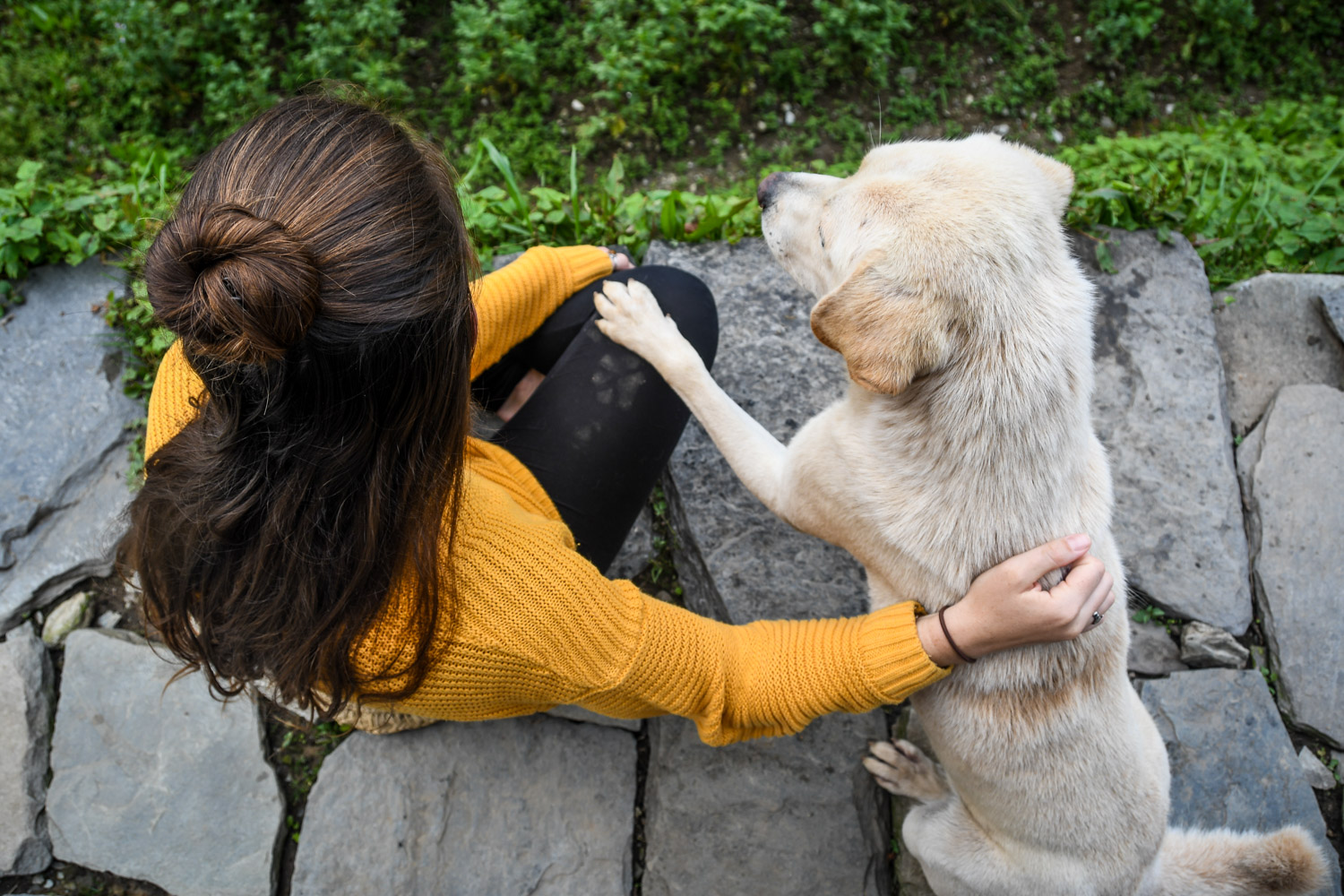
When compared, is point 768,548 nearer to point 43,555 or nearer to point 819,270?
point 819,270

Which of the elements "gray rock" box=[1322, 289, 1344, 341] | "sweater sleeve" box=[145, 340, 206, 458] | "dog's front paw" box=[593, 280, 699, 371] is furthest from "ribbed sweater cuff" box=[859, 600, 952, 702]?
"gray rock" box=[1322, 289, 1344, 341]

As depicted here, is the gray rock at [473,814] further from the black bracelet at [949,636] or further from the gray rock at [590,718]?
the black bracelet at [949,636]

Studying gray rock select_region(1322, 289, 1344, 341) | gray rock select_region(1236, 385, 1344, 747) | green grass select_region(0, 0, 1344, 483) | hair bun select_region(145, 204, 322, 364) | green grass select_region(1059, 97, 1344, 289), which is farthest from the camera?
green grass select_region(0, 0, 1344, 483)

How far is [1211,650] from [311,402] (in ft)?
9.73

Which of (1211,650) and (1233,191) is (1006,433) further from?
(1233,191)

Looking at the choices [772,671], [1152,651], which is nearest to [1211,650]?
[1152,651]

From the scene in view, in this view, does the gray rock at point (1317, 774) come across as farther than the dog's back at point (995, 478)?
Yes

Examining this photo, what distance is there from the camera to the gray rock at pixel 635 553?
2887 millimetres

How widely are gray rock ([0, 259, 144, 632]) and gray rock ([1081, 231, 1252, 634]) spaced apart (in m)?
3.62

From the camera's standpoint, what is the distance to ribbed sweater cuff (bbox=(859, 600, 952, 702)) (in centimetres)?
188

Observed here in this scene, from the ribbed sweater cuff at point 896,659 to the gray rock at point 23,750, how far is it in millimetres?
2664

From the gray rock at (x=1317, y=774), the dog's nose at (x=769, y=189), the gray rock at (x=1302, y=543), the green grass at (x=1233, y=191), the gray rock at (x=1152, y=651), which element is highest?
the dog's nose at (x=769, y=189)

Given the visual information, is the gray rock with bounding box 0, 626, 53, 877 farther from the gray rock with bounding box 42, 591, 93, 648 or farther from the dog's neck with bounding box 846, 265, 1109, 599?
the dog's neck with bounding box 846, 265, 1109, 599

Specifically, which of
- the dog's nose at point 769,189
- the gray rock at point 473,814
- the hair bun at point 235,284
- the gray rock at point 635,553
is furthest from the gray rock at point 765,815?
the hair bun at point 235,284
